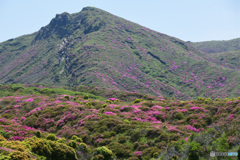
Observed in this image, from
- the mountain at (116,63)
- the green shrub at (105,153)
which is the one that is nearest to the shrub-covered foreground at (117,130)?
the green shrub at (105,153)

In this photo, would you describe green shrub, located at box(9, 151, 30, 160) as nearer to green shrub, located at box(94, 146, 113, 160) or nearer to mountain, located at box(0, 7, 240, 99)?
green shrub, located at box(94, 146, 113, 160)

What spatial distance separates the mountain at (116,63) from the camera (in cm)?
11044

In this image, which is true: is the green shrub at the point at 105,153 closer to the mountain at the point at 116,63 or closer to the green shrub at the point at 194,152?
the green shrub at the point at 194,152

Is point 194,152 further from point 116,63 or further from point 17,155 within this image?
point 116,63

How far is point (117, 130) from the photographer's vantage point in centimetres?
2802

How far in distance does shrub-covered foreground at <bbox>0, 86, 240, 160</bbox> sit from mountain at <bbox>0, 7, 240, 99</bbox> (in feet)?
197

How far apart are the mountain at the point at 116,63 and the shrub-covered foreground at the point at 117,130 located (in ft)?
197

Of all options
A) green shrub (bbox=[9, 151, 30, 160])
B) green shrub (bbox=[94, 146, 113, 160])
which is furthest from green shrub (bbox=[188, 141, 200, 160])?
green shrub (bbox=[9, 151, 30, 160])

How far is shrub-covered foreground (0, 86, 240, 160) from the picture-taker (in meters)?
16.3

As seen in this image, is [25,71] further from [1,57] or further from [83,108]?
[83,108]

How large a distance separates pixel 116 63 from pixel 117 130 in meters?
95.3

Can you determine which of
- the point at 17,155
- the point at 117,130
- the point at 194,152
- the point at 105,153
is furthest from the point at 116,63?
the point at 17,155

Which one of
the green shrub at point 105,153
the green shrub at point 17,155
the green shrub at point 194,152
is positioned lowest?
the green shrub at point 105,153

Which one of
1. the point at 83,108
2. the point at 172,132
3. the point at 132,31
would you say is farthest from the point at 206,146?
the point at 132,31
